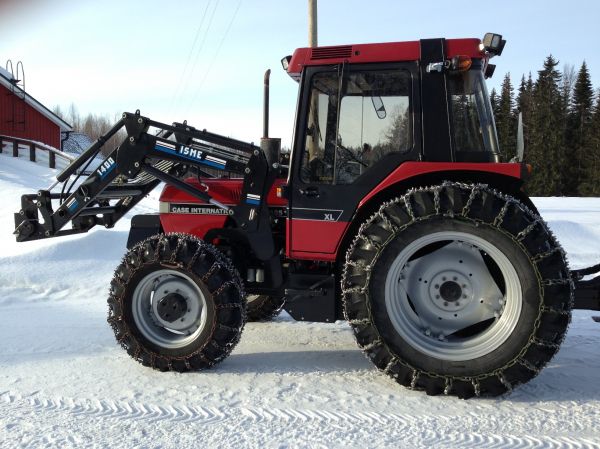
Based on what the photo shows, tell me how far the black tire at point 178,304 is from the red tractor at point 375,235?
1 cm

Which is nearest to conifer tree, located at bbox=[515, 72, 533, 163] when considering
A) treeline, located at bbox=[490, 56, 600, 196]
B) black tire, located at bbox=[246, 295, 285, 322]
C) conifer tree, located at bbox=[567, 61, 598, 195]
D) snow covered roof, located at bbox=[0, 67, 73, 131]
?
treeline, located at bbox=[490, 56, 600, 196]

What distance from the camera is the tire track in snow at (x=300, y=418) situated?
2.72 m

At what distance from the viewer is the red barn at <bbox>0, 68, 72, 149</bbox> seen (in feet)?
79.6

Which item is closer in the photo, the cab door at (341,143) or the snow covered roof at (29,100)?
the cab door at (341,143)

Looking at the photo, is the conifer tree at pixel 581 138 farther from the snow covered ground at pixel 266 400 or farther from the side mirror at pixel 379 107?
the side mirror at pixel 379 107

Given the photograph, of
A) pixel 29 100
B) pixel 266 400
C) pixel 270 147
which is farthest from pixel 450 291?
pixel 29 100

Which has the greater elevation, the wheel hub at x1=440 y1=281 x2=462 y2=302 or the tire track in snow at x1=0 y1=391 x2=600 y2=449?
the wheel hub at x1=440 y1=281 x2=462 y2=302

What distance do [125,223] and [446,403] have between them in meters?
8.67

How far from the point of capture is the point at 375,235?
10.9 ft

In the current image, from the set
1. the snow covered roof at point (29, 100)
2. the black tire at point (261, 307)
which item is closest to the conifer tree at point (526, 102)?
the snow covered roof at point (29, 100)

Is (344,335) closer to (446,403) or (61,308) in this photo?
(446,403)

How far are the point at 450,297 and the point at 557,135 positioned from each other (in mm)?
43816

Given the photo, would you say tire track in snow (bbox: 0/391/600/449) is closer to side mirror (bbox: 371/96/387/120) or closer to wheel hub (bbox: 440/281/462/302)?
wheel hub (bbox: 440/281/462/302)

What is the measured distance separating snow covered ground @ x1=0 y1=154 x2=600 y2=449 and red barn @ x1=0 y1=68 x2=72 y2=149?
23251 millimetres
